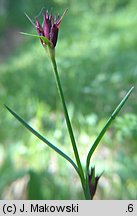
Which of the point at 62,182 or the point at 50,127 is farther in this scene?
the point at 50,127

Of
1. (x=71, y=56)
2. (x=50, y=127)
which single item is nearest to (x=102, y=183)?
(x=50, y=127)

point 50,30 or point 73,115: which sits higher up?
point 73,115

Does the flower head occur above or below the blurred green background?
below

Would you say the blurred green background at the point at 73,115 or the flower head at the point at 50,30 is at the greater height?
the blurred green background at the point at 73,115

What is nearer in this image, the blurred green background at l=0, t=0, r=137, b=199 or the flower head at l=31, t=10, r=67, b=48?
the flower head at l=31, t=10, r=67, b=48

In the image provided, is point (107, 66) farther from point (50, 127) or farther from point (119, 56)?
point (50, 127)

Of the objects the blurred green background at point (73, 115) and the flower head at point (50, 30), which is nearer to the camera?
the flower head at point (50, 30)

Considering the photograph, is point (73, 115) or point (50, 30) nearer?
point (50, 30)
